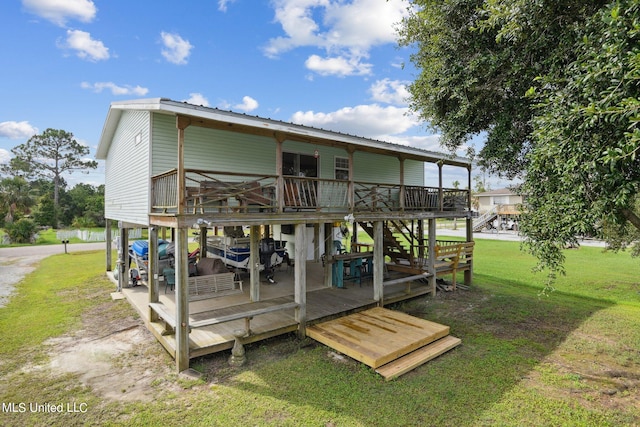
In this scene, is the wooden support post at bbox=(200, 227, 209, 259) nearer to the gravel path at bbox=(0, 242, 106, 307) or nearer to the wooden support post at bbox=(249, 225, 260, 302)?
the wooden support post at bbox=(249, 225, 260, 302)

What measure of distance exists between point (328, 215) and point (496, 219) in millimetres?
46534

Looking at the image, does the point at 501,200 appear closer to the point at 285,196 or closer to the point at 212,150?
the point at 285,196

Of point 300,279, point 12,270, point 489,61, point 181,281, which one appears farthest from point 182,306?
point 12,270

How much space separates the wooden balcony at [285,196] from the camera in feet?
23.6

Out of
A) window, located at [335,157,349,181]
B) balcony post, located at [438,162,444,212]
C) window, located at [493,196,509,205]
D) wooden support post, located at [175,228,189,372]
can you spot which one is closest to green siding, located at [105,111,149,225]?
wooden support post, located at [175,228,189,372]

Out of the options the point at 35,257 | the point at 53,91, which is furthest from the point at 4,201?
the point at 35,257

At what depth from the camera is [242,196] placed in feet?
25.3

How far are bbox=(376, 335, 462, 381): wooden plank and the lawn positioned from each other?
0.15 meters

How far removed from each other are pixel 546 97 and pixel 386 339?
574 centimetres

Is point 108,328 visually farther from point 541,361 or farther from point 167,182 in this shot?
point 541,361

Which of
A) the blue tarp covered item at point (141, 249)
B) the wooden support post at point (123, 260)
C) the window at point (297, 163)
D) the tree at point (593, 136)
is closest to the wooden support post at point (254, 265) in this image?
the window at point (297, 163)

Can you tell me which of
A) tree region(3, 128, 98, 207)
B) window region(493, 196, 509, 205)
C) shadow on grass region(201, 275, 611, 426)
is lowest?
shadow on grass region(201, 275, 611, 426)

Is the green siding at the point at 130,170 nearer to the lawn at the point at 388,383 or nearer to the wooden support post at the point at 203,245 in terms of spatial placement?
the wooden support post at the point at 203,245

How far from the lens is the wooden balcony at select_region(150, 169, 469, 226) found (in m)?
7.19
